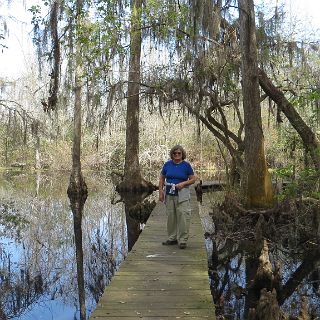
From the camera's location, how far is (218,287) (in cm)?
654

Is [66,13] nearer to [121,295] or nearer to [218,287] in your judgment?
[218,287]

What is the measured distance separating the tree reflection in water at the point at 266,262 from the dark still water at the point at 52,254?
1.75 metres

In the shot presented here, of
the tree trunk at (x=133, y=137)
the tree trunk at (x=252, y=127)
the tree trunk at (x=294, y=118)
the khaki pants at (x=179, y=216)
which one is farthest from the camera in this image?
the tree trunk at (x=133, y=137)

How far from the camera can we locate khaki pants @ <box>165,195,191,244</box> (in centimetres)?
602

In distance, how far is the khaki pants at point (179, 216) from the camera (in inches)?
237

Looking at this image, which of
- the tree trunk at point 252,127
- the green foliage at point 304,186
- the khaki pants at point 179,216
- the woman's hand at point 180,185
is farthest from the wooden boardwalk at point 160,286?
the green foliage at point 304,186

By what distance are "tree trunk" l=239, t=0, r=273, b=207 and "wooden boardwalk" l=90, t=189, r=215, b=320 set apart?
295cm

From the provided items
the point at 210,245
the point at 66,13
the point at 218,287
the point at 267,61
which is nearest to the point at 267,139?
the point at 267,61

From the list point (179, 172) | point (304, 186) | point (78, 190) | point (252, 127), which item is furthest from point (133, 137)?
point (179, 172)

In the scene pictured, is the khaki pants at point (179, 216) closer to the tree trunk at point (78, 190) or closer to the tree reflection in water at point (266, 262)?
the tree reflection in water at point (266, 262)

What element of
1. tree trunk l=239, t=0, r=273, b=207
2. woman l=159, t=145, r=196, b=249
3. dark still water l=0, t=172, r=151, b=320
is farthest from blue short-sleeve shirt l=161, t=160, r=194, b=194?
tree trunk l=239, t=0, r=273, b=207

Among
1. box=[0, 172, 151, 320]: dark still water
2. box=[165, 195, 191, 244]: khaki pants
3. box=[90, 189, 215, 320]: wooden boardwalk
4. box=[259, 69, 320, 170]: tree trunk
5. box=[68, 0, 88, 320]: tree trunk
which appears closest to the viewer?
box=[90, 189, 215, 320]: wooden boardwalk

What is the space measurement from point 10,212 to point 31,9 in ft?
18.7

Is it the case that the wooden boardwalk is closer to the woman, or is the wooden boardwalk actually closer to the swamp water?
the woman
